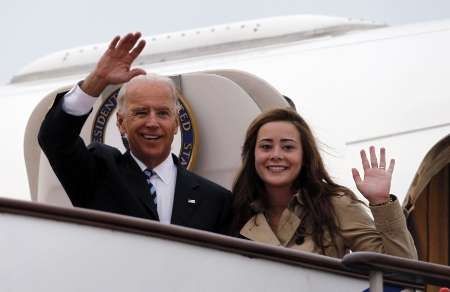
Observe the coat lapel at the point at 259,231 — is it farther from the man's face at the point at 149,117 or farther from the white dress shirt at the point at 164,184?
the man's face at the point at 149,117

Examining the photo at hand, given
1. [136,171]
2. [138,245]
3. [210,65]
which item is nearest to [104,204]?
[136,171]

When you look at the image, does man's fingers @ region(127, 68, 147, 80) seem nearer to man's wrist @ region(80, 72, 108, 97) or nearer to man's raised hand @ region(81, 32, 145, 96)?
man's raised hand @ region(81, 32, 145, 96)

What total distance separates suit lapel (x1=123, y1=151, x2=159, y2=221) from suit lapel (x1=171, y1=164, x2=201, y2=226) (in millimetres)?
107

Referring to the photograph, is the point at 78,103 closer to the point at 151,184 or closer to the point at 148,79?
the point at 148,79

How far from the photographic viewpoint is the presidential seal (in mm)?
10930

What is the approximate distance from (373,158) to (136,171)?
1.11 meters

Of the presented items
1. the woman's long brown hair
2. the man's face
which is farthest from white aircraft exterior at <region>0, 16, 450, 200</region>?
the woman's long brown hair

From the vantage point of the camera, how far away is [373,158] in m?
9.16

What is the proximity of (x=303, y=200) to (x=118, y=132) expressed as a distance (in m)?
2.19

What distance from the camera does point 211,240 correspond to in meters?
8.35

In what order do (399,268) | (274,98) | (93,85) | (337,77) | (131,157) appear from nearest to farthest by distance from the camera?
(399,268) → (93,85) → (131,157) → (274,98) → (337,77)

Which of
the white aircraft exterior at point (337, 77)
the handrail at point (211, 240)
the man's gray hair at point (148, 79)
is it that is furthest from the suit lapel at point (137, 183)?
the white aircraft exterior at point (337, 77)

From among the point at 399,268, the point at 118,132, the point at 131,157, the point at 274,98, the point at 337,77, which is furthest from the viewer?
the point at 337,77

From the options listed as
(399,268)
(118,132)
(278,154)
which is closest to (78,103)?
(278,154)
